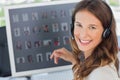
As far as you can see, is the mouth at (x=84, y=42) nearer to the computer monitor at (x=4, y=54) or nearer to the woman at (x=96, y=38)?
the woman at (x=96, y=38)

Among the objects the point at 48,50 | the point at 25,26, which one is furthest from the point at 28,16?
the point at 48,50

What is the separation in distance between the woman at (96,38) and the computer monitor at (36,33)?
7.2 inches

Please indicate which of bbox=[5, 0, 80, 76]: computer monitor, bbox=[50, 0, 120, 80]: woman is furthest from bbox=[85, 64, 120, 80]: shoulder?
bbox=[5, 0, 80, 76]: computer monitor

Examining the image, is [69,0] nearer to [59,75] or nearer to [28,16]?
[28,16]

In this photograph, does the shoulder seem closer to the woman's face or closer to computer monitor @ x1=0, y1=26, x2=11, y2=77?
the woman's face

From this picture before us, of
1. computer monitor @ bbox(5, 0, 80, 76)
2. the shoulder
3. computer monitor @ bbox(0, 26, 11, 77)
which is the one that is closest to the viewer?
the shoulder

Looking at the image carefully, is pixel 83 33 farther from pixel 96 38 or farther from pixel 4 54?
pixel 4 54

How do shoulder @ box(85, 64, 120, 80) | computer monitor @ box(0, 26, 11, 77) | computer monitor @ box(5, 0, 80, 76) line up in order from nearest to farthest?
shoulder @ box(85, 64, 120, 80), computer monitor @ box(5, 0, 80, 76), computer monitor @ box(0, 26, 11, 77)

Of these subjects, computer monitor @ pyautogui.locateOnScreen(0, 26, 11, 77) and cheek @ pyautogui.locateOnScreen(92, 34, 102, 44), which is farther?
computer monitor @ pyautogui.locateOnScreen(0, 26, 11, 77)

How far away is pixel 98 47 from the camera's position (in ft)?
3.64

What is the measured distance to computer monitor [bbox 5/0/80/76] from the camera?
1.27 m

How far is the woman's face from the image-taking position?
1.06 metres

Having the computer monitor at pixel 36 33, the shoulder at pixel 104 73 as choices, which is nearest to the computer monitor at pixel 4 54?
the computer monitor at pixel 36 33

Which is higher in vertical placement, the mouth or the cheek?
the cheek
